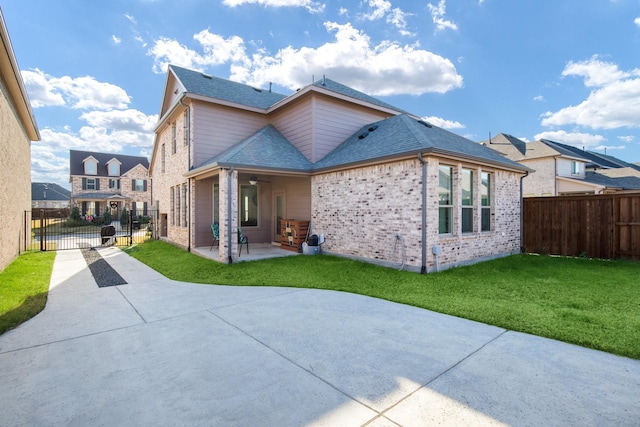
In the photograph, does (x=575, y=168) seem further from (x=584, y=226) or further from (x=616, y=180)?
(x=584, y=226)

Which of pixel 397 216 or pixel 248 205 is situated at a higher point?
pixel 248 205

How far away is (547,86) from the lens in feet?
58.3

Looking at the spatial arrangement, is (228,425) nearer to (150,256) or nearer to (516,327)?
(516,327)

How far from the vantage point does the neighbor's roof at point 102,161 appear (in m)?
35.8

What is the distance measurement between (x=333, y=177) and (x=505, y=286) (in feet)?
18.5

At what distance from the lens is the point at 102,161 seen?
37.5 metres

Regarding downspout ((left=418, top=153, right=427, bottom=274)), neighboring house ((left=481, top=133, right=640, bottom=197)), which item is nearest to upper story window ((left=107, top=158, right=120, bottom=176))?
downspout ((left=418, top=153, right=427, bottom=274))

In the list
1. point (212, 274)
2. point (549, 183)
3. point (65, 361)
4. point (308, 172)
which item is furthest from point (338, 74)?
point (549, 183)

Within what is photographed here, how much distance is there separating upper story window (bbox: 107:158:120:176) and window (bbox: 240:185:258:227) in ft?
109

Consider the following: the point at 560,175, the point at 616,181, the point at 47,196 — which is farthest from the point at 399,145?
the point at 47,196

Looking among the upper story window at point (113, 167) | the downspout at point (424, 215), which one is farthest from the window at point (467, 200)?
the upper story window at point (113, 167)

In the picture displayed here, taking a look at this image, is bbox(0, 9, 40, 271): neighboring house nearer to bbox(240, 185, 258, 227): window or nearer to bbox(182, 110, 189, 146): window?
bbox(182, 110, 189, 146): window

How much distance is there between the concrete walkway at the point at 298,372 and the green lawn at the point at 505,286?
1.67 ft

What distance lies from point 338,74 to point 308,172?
25.7 ft
